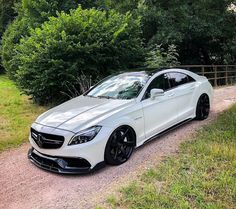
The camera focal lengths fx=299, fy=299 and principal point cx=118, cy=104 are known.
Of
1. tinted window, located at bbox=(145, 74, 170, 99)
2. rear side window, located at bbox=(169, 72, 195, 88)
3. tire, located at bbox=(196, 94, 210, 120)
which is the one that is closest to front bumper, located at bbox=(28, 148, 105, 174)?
tinted window, located at bbox=(145, 74, 170, 99)

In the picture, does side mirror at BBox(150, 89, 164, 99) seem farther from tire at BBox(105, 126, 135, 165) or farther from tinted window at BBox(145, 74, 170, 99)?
tire at BBox(105, 126, 135, 165)

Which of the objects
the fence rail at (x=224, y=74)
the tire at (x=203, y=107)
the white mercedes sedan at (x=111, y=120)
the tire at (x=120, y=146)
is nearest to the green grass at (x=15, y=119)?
the white mercedes sedan at (x=111, y=120)

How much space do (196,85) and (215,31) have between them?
8291 mm

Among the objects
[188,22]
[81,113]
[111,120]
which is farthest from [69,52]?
[188,22]

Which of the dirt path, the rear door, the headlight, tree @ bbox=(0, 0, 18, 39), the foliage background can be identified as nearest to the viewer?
the dirt path

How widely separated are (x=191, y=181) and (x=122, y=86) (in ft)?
7.51

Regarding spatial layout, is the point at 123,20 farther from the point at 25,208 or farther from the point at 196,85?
the point at 25,208

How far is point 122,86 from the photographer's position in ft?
18.0

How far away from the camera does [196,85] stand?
6504mm

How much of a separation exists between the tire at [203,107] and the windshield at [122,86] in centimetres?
A: 165

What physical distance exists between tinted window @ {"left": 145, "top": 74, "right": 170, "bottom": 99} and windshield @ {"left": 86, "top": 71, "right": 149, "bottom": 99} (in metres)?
0.14

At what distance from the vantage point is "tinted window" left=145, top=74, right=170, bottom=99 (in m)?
5.28

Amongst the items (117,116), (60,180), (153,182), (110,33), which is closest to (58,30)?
(110,33)

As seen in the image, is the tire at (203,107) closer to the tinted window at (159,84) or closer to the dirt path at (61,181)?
the tinted window at (159,84)
